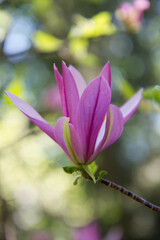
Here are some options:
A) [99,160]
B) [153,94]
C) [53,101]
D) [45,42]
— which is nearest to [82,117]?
[153,94]

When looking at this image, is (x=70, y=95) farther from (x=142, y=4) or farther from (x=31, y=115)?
(x=142, y=4)

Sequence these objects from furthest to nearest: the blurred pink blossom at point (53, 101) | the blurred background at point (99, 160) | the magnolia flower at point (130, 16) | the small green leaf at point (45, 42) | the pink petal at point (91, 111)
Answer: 1. the blurred background at point (99, 160)
2. the blurred pink blossom at point (53, 101)
3. the magnolia flower at point (130, 16)
4. the small green leaf at point (45, 42)
5. the pink petal at point (91, 111)

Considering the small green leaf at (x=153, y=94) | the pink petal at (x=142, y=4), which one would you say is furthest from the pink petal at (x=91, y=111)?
the pink petal at (x=142, y=4)

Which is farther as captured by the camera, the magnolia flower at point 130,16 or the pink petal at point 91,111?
the magnolia flower at point 130,16

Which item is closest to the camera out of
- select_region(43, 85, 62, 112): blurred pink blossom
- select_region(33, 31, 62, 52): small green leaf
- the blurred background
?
select_region(33, 31, 62, 52): small green leaf

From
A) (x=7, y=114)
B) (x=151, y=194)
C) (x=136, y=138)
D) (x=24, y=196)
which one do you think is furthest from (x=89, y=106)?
(x=136, y=138)

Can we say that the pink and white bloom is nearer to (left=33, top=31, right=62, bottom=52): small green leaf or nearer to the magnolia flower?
(left=33, top=31, right=62, bottom=52): small green leaf

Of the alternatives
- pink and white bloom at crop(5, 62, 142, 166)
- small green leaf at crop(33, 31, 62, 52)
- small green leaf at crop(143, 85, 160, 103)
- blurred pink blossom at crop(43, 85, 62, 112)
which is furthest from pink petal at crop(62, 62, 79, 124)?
blurred pink blossom at crop(43, 85, 62, 112)

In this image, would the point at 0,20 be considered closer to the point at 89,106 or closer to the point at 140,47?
the point at 89,106

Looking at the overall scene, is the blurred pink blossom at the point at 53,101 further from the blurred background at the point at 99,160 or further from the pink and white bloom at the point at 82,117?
the pink and white bloom at the point at 82,117
